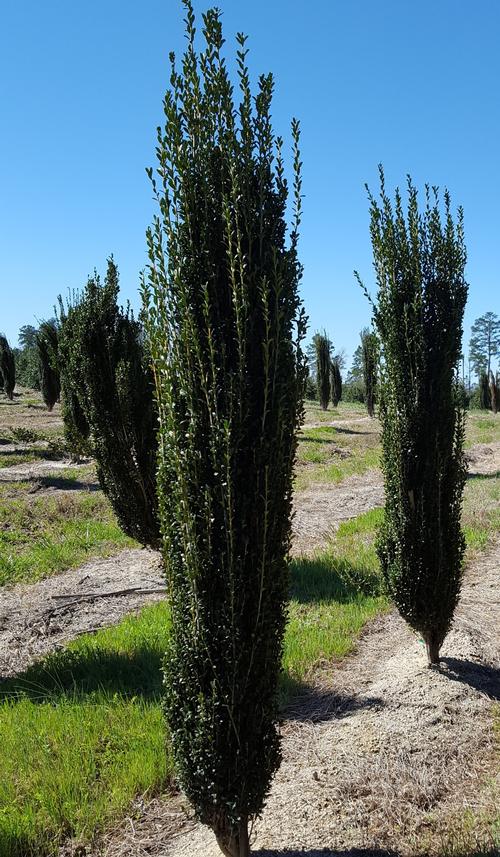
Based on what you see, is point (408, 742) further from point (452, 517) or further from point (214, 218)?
point (214, 218)

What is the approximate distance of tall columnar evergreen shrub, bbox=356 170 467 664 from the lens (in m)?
5.62

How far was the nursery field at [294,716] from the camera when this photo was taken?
3.78 m

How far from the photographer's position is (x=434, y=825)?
376cm

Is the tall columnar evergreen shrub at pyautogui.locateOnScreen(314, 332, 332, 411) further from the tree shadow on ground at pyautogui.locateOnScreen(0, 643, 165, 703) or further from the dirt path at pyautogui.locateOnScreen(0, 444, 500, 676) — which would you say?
the tree shadow on ground at pyautogui.locateOnScreen(0, 643, 165, 703)

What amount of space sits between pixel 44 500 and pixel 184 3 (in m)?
11.3

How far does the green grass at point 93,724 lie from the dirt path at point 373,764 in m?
0.23

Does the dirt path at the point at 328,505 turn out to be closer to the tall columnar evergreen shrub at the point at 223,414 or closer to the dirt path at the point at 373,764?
the dirt path at the point at 373,764

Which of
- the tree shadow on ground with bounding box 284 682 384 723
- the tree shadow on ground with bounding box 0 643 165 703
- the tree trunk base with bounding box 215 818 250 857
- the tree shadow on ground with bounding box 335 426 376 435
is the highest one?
the tree shadow on ground with bounding box 335 426 376 435

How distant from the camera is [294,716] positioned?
516 cm

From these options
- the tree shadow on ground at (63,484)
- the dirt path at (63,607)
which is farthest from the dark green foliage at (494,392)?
the dirt path at (63,607)

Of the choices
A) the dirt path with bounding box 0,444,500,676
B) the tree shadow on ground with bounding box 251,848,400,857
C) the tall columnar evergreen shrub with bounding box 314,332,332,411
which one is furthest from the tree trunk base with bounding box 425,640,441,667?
the tall columnar evergreen shrub with bounding box 314,332,332,411

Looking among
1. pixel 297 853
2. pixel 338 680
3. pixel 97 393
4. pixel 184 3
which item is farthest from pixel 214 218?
pixel 97 393

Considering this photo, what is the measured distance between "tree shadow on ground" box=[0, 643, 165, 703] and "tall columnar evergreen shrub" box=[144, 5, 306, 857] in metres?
2.16

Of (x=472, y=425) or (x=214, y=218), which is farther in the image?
(x=472, y=425)
